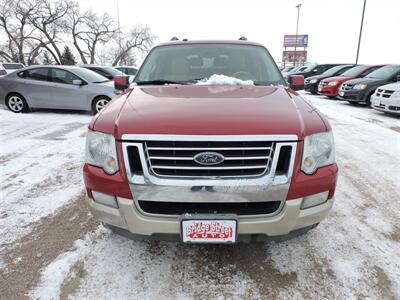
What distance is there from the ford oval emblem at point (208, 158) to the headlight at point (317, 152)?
0.57m

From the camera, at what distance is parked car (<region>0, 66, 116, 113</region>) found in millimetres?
9070

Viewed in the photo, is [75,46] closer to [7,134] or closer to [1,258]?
[7,134]

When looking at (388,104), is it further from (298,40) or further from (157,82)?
(298,40)

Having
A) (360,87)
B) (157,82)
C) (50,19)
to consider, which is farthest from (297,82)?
(50,19)

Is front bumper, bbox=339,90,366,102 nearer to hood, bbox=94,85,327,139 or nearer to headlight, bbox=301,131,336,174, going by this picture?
hood, bbox=94,85,327,139

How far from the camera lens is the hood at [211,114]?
2064 mm

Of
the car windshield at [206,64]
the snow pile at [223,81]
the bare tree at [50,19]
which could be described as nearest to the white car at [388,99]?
the car windshield at [206,64]

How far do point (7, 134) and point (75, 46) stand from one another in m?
44.3

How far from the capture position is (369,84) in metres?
11.3

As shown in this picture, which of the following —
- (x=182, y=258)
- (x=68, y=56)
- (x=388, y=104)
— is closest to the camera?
(x=182, y=258)

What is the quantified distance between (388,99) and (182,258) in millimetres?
9088

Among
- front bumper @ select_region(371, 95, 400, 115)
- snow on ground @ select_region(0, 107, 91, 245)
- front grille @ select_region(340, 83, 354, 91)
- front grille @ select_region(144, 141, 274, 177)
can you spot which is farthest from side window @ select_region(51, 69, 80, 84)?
front grille @ select_region(340, 83, 354, 91)

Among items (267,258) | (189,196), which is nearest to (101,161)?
(189,196)

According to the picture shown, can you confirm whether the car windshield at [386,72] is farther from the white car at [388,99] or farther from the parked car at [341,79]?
the white car at [388,99]
